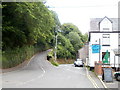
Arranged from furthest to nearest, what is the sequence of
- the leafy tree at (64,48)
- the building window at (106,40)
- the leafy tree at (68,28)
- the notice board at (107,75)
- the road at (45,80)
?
1. the leafy tree at (68,28)
2. the leafy tree at (64,48)
3. the building window at (106,40)
4. the notice board at (107,75)
5. the road at (45,80)

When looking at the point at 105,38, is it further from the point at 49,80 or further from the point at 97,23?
the point at 49,80

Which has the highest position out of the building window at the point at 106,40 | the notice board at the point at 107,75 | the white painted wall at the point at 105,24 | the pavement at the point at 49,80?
the white painted wall at the point at 105,24

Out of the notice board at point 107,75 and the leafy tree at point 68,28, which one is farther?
the leafy tree at point 68,28

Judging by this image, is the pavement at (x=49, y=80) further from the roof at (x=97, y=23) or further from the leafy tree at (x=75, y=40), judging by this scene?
the leafy tree at (x=75, y=40)

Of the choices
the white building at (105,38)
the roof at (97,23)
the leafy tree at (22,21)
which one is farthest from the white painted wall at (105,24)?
the leafy tree at (22,21)

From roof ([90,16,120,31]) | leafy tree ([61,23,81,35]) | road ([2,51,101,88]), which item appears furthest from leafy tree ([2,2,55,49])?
leafy tree ([61,23,81,35])

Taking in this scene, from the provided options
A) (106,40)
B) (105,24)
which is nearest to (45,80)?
(106,40)

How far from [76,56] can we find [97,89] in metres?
68.8

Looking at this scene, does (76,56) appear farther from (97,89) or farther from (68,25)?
(97,89)

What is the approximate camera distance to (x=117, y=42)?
3659 cm

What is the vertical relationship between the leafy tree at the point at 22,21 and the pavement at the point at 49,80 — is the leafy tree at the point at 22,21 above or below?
above

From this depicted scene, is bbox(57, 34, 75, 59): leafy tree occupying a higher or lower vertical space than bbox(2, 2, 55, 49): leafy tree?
lower

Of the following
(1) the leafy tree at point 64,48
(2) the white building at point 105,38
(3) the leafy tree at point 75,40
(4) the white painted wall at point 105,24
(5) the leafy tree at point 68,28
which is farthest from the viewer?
(5) the leafy tree at point 68,28

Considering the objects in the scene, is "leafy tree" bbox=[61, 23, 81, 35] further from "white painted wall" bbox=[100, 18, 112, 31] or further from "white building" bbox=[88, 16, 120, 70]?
"white building" bbox=[88, 16, 120, 70]
